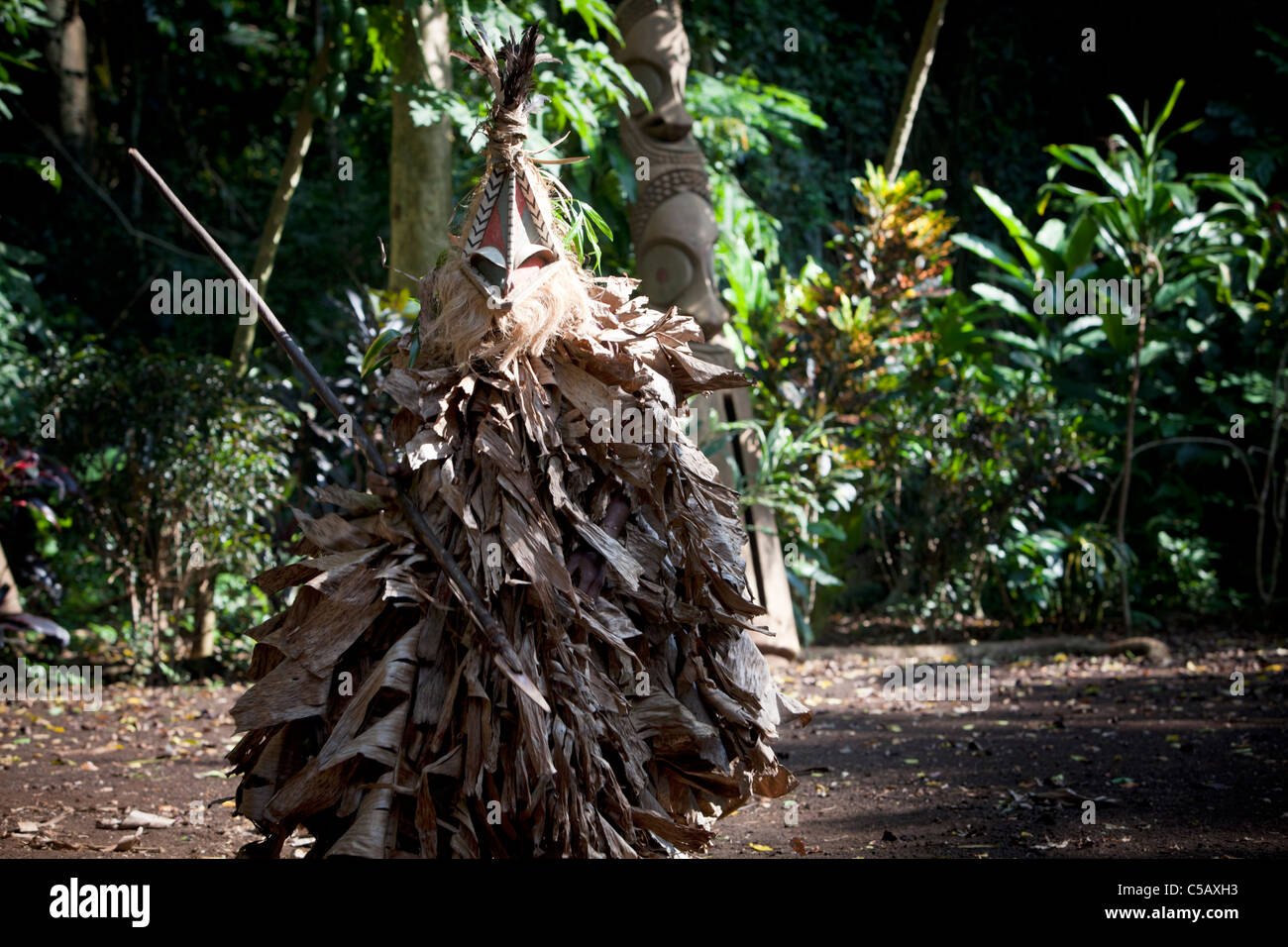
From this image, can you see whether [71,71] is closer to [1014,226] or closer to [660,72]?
[660,72]

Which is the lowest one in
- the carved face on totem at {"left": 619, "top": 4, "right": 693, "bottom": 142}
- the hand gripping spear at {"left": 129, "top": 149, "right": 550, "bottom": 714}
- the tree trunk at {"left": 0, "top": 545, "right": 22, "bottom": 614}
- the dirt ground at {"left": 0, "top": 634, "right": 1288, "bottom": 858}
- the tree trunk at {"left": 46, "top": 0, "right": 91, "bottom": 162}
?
the dirt ground at {"left": 0, "top": 634, "right": 1288, "bottom": 858}

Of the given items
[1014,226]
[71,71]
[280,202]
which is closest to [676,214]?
[280,202]

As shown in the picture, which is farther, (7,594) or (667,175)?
(667,175)

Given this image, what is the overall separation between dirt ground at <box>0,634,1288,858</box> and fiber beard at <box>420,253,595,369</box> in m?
1.38

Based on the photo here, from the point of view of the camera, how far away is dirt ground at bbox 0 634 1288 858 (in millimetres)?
3031

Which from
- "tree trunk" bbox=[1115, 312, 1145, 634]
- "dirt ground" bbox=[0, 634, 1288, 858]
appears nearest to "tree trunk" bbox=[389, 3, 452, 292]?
"dirt ground" bbox=[0, 634, 1288, 858]

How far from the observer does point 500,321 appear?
2.38m

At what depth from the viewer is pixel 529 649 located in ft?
7.48

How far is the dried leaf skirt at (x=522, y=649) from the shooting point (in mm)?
2199

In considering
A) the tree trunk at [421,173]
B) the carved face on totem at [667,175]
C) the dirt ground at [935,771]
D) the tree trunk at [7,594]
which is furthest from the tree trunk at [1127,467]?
the tree trunk at [7,594]

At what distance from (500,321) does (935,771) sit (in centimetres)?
256

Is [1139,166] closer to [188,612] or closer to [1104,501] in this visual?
[1104,501]

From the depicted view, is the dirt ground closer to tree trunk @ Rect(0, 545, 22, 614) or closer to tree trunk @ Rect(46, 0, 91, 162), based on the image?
tree trunk @ Rect(0, 545, 22, 614)

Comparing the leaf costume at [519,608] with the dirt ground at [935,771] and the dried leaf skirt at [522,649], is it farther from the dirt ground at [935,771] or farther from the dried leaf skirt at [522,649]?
the dirt ground at [935,771]
